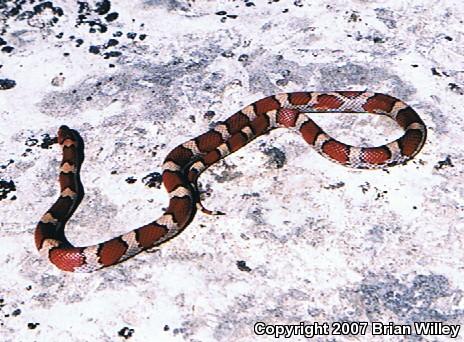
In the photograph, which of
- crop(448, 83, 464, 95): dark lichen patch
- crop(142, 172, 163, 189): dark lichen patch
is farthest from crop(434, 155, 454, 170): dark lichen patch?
crop(142, 172, 163, 189): dark lichen patch

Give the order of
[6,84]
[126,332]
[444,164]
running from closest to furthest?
[126,332] → [444,164] → [6,84]

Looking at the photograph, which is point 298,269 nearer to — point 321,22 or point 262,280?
point 262,280

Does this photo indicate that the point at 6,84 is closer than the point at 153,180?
No

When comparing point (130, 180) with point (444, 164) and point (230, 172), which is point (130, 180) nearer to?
point (230, 172)

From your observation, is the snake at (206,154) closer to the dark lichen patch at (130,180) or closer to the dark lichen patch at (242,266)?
the dark lichen patch at (130,180)

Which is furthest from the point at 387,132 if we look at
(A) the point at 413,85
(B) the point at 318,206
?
(B) the point at 318,206

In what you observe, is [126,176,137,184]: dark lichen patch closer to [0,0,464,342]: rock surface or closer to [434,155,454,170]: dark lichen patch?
[0,0,464,342]: rock surface

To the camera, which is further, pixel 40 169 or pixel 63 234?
pixel 40 169

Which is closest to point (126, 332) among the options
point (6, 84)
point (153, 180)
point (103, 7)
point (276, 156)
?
point (153, 180)
